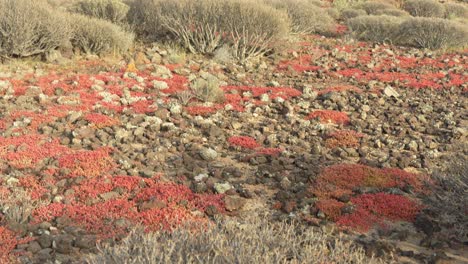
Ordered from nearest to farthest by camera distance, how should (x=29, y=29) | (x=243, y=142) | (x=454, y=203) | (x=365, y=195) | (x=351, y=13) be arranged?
(x=454, y=203)
(x=365, y=195)
(x=243, y=142)
(x=29, y=29)
(x=351, y=13)

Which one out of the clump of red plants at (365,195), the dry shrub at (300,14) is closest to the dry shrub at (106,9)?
the dry shrub at (300,14)

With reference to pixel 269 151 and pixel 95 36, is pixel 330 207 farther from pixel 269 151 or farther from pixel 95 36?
pixel 95 36

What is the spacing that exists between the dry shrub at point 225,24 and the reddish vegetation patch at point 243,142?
6560 mm

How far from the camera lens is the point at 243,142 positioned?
7.96 metres

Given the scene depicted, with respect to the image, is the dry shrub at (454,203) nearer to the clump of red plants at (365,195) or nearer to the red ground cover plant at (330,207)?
the clump of red plants at (365,195)

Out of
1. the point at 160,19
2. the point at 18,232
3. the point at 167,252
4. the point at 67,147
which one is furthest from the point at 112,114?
the point at 160,19

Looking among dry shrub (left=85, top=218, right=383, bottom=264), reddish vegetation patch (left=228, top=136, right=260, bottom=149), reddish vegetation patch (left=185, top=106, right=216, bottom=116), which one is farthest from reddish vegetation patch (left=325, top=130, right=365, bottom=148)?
dry shrub (left=85, top=218, right=383, bottom=264)

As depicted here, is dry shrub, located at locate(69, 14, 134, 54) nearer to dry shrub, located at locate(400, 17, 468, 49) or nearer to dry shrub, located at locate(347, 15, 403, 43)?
dry shrub, located at locate(347, 15, 403, 43)

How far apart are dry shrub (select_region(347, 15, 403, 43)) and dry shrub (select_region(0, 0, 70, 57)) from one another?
12.7 meters

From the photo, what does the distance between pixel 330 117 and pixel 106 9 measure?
1008 centimetres

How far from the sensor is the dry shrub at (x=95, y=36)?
13.4 meters

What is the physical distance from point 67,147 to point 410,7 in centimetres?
2706

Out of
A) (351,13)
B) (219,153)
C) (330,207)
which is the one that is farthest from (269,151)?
(351,13)

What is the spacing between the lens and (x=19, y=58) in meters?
12.3
